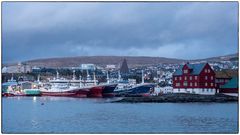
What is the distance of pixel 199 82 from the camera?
9.09 metres

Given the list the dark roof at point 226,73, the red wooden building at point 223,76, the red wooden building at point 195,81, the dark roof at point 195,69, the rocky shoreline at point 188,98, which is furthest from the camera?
the rocky shoreline at point 188,98

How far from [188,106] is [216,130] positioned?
4103 mm

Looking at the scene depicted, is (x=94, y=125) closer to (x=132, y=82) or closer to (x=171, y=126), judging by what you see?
(x=171, y=126)

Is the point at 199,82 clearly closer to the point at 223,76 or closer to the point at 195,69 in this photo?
the point at 195,69

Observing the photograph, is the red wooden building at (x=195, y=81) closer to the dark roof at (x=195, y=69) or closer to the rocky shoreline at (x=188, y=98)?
the dark roof at (x=195, y=69)

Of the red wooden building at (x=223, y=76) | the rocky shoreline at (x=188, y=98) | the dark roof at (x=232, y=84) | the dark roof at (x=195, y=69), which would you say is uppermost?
the dark roof at (x=195, y=69)

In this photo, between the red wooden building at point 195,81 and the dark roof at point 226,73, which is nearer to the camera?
the dark roof at point 226,73

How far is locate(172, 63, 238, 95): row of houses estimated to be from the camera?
8504 millimetres

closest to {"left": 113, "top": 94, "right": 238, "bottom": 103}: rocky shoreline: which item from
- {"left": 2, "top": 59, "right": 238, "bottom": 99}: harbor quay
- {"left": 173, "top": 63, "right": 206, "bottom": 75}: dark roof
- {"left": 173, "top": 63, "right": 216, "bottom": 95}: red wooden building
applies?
{"left": 2, "top": 59, "right": 238, "bottom": 99}: harbor quay

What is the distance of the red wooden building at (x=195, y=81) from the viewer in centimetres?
873

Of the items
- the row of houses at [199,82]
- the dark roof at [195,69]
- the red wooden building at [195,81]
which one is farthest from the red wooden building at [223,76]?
the dark roof at [195,69]

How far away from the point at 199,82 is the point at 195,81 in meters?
0.17

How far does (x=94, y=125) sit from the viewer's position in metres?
6.48

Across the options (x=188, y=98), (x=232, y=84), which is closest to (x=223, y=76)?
(x=232, y=84)
